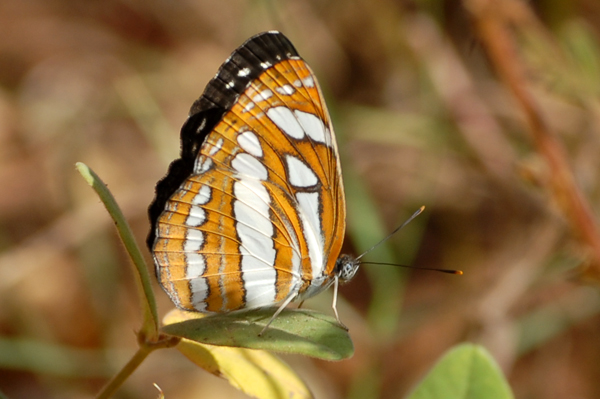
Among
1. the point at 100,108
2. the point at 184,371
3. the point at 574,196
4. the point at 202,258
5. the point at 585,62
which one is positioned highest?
the point at 100,108

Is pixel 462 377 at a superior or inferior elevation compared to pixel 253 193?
inferior

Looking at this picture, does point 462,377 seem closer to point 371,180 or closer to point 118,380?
point 118,380

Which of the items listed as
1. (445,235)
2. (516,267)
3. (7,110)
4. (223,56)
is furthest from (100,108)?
(516,267)

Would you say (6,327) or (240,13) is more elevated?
(240,13)

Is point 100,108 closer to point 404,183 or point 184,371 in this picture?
point 184,371

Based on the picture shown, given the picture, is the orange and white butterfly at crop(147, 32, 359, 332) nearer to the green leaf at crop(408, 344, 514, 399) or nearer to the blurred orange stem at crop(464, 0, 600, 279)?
the green leaf at crop(408, 344, 514, 399)

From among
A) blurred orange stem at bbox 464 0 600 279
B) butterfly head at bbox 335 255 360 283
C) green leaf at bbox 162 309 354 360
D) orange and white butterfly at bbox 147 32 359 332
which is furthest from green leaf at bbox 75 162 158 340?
blurred orange stem at bbox 464 0 600 279

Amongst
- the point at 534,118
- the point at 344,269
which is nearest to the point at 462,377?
the point at 344,269

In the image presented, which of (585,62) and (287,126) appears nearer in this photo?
(287,126)

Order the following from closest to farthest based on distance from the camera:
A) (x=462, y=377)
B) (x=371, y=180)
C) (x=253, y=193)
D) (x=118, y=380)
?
(x=118, y=380)
(x=462, y=377)
(x=253, y=193)
(x=371, y=180)
